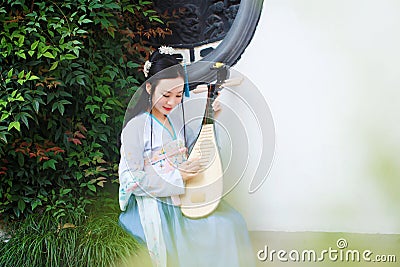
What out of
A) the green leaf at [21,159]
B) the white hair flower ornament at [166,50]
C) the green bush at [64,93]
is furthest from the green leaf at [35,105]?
the white hair flower ornament at [166,50]

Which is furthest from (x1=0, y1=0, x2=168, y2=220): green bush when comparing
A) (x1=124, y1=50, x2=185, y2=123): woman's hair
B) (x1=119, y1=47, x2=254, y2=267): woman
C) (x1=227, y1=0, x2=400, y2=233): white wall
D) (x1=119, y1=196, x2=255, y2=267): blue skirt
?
(x1=227, y1=0, x2=400, y2=233): white wall

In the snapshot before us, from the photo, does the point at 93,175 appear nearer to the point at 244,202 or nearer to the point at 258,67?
the point at 244,202

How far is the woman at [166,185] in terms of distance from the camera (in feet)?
10.4

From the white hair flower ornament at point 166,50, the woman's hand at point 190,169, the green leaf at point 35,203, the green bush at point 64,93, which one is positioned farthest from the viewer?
the white hair flower ornament at point 166,50

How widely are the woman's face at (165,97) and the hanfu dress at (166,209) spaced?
51mm

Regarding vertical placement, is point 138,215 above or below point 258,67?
below

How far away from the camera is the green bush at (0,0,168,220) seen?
3.27 meters

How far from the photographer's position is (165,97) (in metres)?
3.18

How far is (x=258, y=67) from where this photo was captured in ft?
11.3

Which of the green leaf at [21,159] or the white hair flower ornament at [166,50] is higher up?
the white hair flower ornament at [166,50]

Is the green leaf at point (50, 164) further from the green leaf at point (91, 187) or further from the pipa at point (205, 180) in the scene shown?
the pipa at point (205, 180)

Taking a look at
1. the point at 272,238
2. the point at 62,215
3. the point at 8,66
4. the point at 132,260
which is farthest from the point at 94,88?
the point at 272,238

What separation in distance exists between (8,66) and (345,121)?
181 centimetres

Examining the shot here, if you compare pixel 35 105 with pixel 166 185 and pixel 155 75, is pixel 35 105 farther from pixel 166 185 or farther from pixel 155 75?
pixel 166 185
